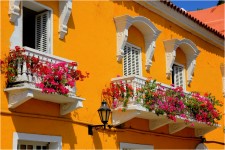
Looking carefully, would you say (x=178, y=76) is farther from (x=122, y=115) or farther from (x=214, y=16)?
(x=214, y=16)

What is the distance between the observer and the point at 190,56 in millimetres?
17203

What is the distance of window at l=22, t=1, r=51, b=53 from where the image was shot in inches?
453

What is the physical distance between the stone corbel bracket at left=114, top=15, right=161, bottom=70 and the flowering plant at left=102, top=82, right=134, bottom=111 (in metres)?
1.07

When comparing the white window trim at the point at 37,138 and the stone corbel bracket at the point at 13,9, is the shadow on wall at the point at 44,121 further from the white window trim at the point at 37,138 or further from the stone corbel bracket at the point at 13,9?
the stone corbel bracket at the point at 13,9

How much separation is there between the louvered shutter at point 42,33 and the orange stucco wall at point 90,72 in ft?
0.58

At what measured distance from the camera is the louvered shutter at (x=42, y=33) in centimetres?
1153

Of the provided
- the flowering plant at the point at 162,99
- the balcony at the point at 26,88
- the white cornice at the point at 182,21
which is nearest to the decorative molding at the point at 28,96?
the balcony at the point at 26,88

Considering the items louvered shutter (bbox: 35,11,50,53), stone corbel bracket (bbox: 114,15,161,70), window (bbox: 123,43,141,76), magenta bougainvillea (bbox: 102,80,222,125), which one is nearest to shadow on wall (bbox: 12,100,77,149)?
louvered shutter (bbox: 35,11,50,53)

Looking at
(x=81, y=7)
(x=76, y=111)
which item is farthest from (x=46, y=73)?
(x=81, y=7)

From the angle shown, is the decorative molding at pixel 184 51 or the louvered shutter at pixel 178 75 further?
the louvered shutter at pixel 178 75

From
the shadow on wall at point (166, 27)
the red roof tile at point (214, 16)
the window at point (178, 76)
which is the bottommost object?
the window at point (178, 76)

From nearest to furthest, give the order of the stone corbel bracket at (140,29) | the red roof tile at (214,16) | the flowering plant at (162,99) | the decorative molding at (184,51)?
the flowering plant at (162,99), the stone corbel bracket at (140,29), the decorative molding at (184,51), the red roof tile at (214,16)

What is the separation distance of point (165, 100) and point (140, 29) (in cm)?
250

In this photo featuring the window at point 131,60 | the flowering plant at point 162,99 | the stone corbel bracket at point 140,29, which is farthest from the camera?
the window at point 131,60
